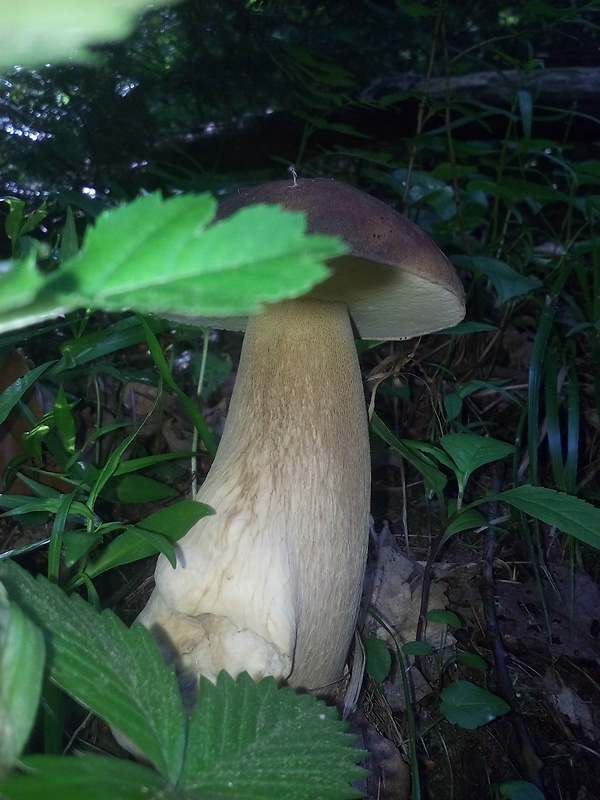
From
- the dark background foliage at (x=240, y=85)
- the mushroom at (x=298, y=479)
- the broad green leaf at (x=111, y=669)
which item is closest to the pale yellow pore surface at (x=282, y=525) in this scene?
the mushroom at (x=298, y=479)

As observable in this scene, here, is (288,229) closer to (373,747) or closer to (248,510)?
(248,510)

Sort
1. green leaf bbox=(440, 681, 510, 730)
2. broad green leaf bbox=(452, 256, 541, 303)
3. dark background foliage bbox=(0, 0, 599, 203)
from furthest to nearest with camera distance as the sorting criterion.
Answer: dark background foliage bbox=(0, 0, 599, 203) → broad green leaf bbox=(452, 256, 541, 303) → green leaf bbox=(440, 681, 510, 730)

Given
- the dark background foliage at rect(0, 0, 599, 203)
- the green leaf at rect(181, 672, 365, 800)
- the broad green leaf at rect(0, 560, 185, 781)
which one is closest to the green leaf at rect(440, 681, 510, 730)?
the green leaf at rect(181, 672, 365, 800)

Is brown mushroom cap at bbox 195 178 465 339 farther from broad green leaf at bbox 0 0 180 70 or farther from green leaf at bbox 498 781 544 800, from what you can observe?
green leaf at bbox 498 781 544 800

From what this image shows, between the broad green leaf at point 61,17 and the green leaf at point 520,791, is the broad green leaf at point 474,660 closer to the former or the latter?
the green leaf at point 520,791

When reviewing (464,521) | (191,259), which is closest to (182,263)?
(191,259)

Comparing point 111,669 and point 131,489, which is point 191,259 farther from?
point 131,489
